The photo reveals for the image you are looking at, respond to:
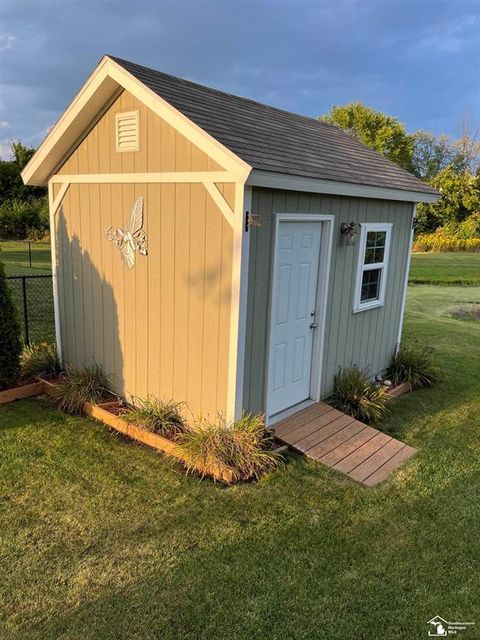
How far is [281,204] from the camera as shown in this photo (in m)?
4.66

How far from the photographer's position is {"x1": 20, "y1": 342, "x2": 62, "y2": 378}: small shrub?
21.7 ft

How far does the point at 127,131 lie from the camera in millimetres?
5016

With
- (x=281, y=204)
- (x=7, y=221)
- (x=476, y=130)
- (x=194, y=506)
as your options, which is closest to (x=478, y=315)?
(x=281, y=204)

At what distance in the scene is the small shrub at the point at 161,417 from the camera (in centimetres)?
507

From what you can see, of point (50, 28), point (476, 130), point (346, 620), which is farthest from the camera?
point (476, 130)

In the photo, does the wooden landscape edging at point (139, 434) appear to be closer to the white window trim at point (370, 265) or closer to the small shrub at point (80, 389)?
the small shrub at point (80, 389)

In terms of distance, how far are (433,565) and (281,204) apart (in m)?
3.45

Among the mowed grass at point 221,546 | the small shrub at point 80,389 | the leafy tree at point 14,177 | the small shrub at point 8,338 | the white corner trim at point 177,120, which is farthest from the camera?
the leafy tree at point 14,177

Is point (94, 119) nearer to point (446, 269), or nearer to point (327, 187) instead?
point (327, 187)

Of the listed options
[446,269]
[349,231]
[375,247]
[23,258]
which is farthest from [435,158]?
[349,231]

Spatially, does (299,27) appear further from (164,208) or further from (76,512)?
(76,512)

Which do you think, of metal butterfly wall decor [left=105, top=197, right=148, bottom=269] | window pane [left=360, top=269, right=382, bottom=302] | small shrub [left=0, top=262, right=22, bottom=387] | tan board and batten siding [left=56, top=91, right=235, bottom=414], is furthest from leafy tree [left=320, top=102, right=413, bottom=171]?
small shrub [left=0, top=262, right=22, bottom=387]

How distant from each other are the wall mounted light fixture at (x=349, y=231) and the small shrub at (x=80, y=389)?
363 centimetres

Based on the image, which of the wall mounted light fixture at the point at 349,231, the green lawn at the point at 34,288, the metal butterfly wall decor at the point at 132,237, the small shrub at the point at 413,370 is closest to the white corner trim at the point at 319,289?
the wall mounted light fixture at the point at 349,231
